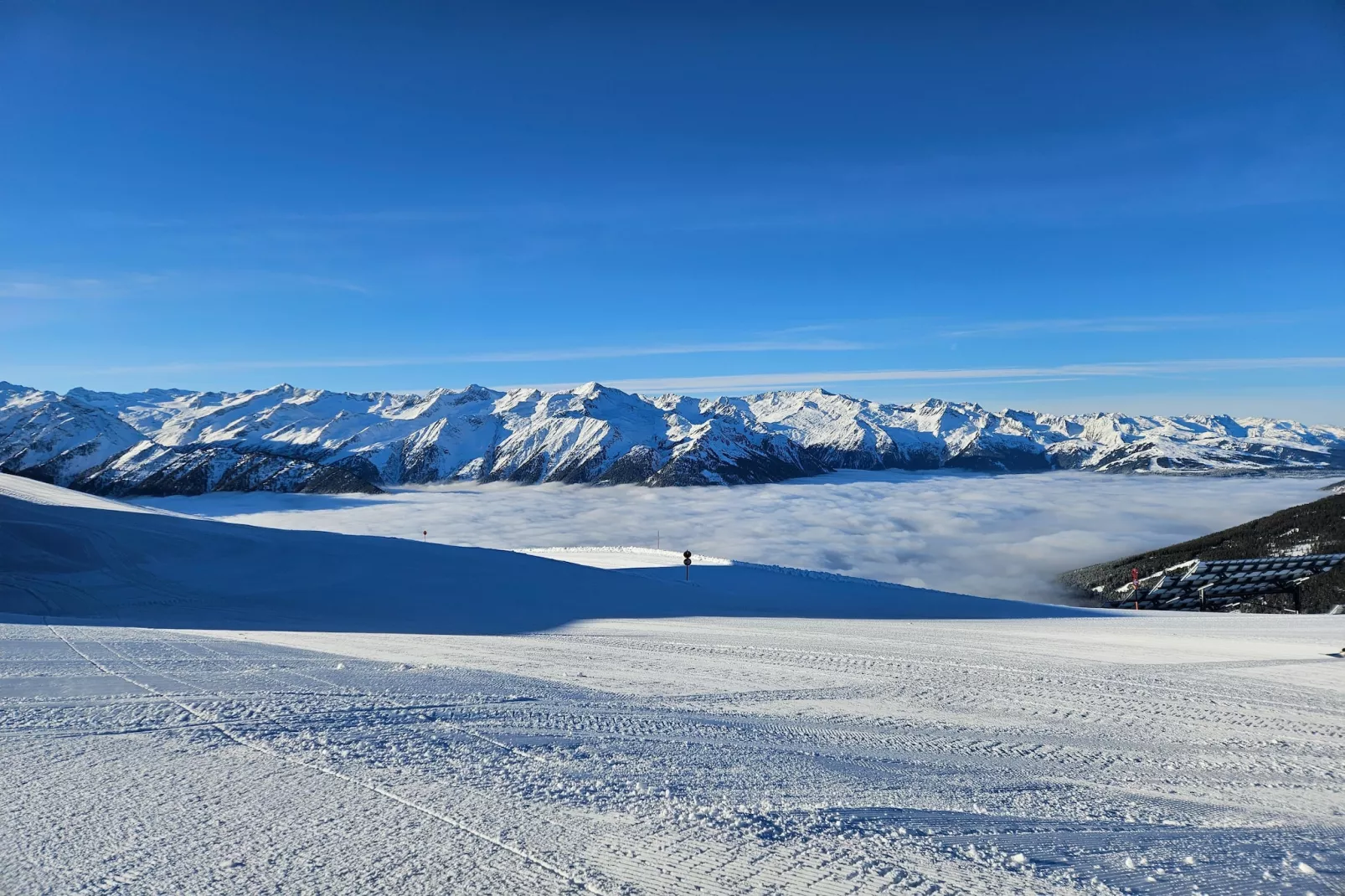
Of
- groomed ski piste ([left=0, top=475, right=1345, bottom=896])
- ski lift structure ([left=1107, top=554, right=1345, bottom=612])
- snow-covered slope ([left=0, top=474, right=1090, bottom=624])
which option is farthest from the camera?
ski lift structure ([left=1107, top=554, right=1345, bottom=612])

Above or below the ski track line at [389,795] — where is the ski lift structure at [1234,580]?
below

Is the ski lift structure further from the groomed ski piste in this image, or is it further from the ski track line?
the ski track line

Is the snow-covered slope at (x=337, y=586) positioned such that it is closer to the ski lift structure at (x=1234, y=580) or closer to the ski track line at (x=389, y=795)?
the ski track line at (x=389, y=795)

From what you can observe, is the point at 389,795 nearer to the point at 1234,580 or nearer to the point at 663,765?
the point at 663,765

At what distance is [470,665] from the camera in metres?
11.5

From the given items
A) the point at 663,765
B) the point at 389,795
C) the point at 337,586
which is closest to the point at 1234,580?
the point at 337,586

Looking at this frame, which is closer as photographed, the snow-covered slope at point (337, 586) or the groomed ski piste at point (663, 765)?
the groomed ski piste at point (663, 765)

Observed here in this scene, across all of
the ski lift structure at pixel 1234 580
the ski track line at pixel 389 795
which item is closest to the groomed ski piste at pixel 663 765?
the ski track line at pixel 389 795

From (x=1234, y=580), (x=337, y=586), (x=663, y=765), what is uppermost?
(x=663, y=765)

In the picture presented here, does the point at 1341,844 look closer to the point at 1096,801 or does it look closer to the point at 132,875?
the point at 1096,801

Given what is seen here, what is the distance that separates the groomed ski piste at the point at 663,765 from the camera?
14.0 ft

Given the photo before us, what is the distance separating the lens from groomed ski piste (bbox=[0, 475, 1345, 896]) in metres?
4.26

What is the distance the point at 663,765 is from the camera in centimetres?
606

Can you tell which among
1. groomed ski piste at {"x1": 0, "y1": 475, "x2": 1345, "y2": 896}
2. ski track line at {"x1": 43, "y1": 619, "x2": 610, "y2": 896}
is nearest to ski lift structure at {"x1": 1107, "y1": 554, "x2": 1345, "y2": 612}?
groomed ski piste at {"x1": 0, "y1": 475, "x2": 1345, "y2": 896}
